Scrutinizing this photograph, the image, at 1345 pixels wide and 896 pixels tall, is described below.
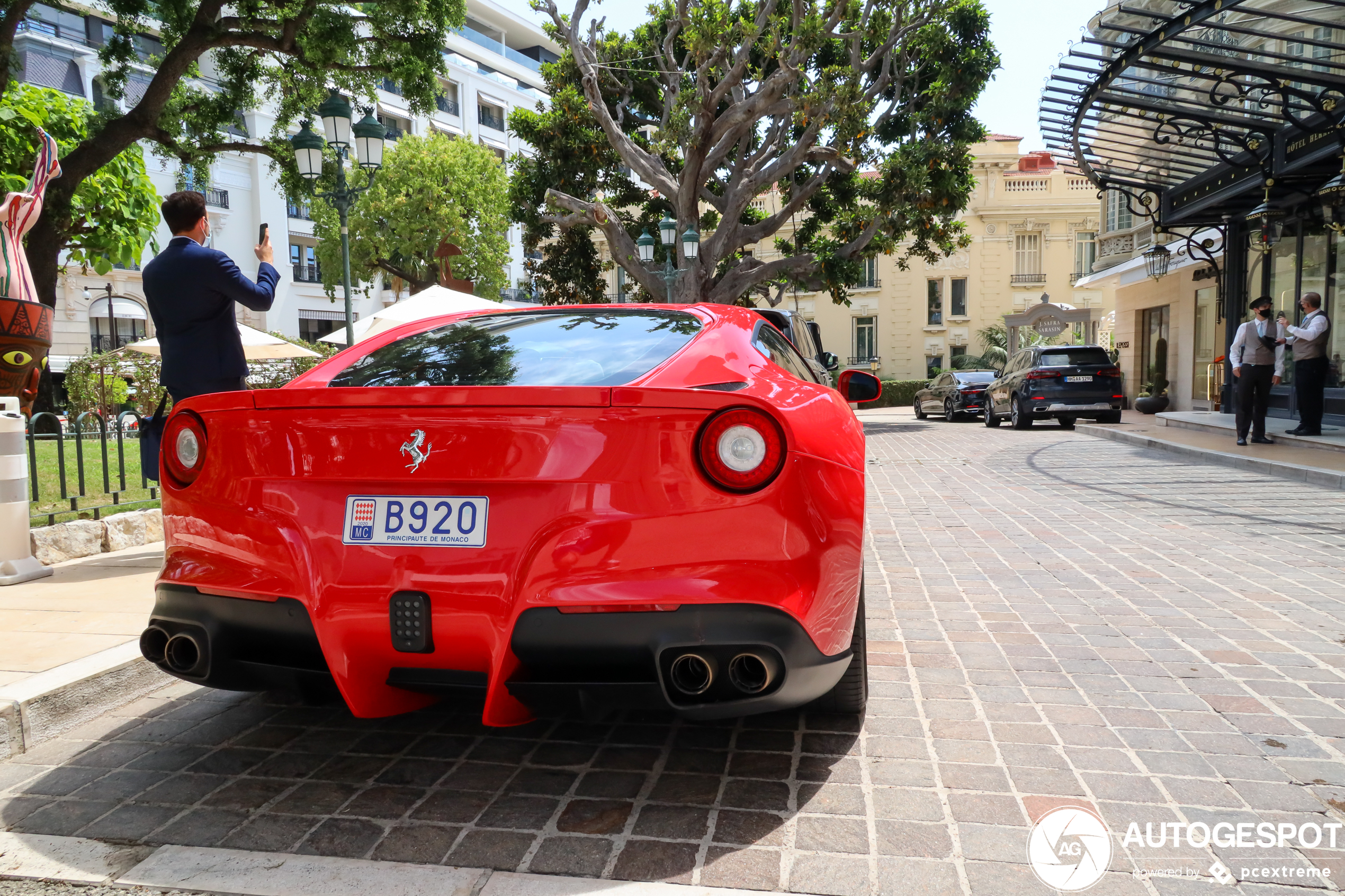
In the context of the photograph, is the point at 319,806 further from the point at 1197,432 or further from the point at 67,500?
the point at 1197,432

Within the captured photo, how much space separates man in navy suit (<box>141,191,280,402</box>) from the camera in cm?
454

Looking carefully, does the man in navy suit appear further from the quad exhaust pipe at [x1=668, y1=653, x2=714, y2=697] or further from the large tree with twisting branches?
the large tree with twisting branches

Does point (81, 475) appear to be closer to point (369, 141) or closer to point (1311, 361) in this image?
point (369, 141)

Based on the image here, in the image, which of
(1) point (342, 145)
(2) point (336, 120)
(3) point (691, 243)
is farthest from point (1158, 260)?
(2) point (336, 120)

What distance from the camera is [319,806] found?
260cm

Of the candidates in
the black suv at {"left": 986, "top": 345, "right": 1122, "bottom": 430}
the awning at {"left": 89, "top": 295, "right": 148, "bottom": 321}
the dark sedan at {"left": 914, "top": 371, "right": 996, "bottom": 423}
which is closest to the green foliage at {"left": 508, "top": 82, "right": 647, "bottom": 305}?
the dark sedan at {"left": 914, "top": 371, "right": 996, "bottom": 423}

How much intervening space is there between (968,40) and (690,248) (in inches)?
361

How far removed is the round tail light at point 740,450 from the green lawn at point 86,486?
5.10 meters

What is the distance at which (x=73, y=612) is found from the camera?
4.30 meters

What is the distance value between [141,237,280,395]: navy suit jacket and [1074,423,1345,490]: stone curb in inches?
360

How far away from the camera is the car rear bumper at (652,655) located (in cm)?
226

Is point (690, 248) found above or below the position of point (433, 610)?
above

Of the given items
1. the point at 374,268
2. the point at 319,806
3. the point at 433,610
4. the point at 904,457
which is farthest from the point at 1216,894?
the point at 374,268

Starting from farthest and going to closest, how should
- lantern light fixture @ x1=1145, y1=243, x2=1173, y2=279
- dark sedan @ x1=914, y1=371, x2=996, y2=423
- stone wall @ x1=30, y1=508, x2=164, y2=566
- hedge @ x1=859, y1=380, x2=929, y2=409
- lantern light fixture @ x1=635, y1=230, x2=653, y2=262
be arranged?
hedge @ x1=859, y1=380, x2=929, y2=409 < dark sedan @ x1=914, y1=371, x2=996, y2=423 < lantern light fixture @ x1=635, y1=230, x2=653, y2=262 < lantern light fixture @ x1=1145, y1=243, x2=1173, y2=279 < stone wall @ x1=30, y1=508, x2=164, y2=566
